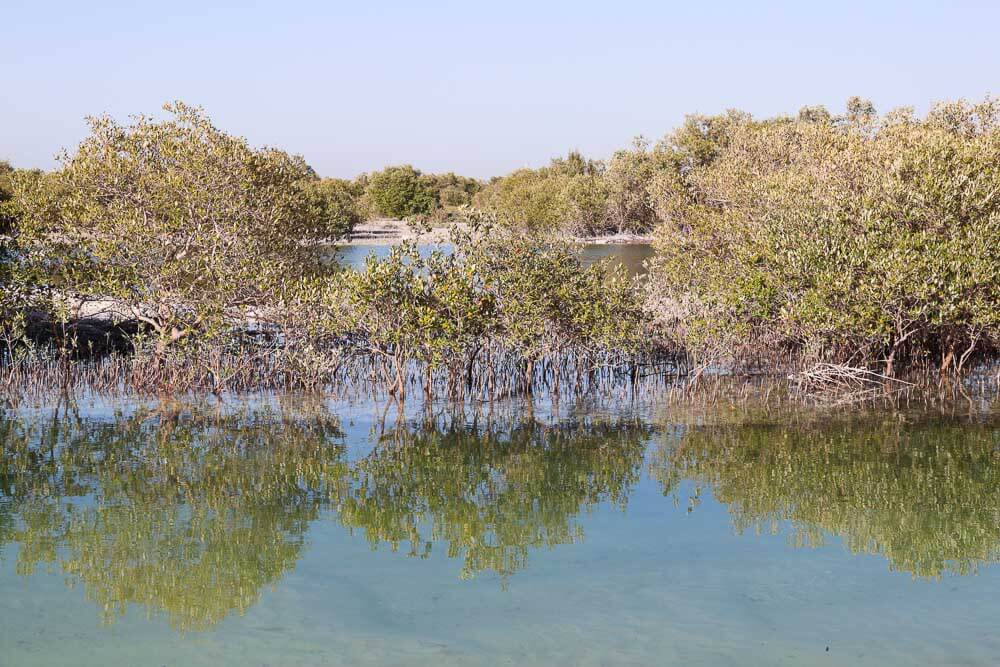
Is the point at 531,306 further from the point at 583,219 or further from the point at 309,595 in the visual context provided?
the point at 583,219

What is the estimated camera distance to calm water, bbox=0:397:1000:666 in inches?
316

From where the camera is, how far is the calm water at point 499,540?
316 inches

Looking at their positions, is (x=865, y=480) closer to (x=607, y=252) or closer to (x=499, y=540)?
(x=499, y=540)

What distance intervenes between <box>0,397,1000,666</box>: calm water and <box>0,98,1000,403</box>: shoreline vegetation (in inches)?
93.4

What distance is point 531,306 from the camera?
18.1 metres

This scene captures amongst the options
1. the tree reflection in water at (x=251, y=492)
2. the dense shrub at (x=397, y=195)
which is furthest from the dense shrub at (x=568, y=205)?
the tree reflection in water at (x=251, y=492)

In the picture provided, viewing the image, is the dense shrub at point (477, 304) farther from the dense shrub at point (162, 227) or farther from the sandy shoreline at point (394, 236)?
the sandy shoreline at point (394, 236)

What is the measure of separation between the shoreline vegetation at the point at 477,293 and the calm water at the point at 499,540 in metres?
2.37

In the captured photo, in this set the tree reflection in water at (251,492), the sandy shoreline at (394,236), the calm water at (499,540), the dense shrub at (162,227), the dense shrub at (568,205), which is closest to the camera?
the calm water at (499,540)

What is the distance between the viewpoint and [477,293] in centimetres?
1853

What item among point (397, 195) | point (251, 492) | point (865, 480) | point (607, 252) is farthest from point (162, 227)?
point (397, 195)

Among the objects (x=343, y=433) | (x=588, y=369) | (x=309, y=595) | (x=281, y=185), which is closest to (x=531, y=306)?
(x=588, y=369)

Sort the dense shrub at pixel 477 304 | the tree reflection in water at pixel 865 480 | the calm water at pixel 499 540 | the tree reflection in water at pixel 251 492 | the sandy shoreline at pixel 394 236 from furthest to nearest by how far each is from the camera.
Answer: the sandy shoreline at pixel 394 236 < the dense shrub at pixel 477 304 < the tree reflection in water at pixel 865 480 < the tree reflection in water at pixel 251 492 < the calm water at pixel 499 540

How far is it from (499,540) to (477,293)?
844cm
